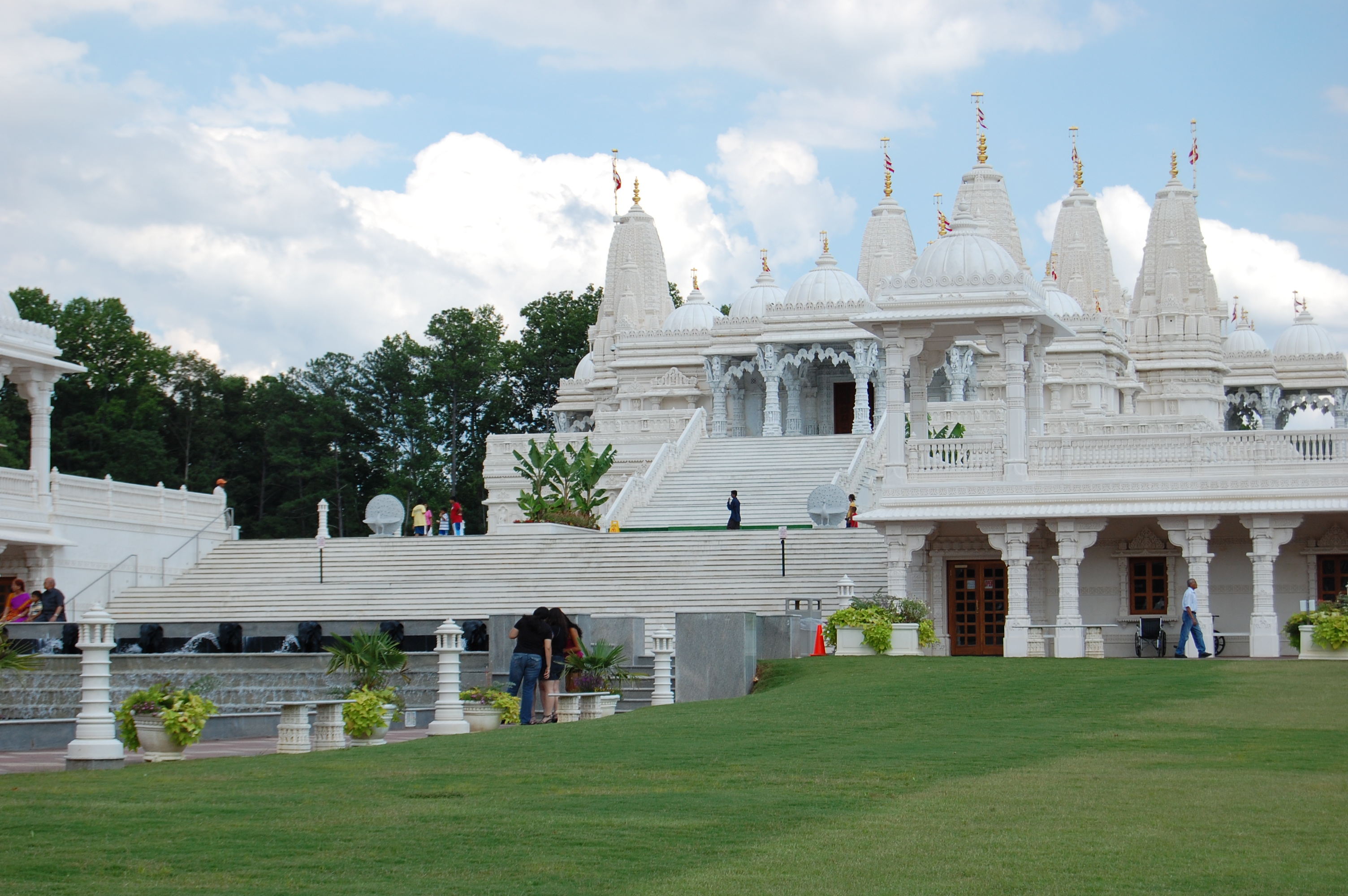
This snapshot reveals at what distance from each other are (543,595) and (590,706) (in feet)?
41.5

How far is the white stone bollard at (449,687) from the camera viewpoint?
1853 centimetres

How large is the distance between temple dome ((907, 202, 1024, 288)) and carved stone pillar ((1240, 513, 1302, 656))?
615 cm

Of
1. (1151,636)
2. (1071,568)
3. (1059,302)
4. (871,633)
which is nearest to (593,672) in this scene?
(871,633)

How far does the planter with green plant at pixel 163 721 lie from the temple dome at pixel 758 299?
41243mm

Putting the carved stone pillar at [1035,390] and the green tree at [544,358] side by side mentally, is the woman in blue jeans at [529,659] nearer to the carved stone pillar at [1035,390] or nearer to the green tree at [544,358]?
the carved stone pillar at [1035,390]

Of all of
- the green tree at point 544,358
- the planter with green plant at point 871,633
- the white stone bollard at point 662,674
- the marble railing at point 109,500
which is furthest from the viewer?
the green tree at point 544,358

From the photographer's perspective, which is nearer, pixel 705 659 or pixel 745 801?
pixel 745 801

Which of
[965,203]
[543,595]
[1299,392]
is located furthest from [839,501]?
[1299,392]

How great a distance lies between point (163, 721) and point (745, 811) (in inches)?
276

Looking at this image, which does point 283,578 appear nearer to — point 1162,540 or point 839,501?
point 839,501

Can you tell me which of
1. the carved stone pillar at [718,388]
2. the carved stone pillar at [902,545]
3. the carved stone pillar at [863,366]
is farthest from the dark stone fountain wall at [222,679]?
the carved stone pillar at [718,388]

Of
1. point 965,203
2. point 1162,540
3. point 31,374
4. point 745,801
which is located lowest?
point 745,801

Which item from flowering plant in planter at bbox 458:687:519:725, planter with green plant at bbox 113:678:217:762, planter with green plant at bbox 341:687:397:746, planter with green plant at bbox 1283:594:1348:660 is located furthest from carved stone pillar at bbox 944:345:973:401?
planter with green plant at bbox 113:678:217:762

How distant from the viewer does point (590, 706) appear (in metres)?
21.1
